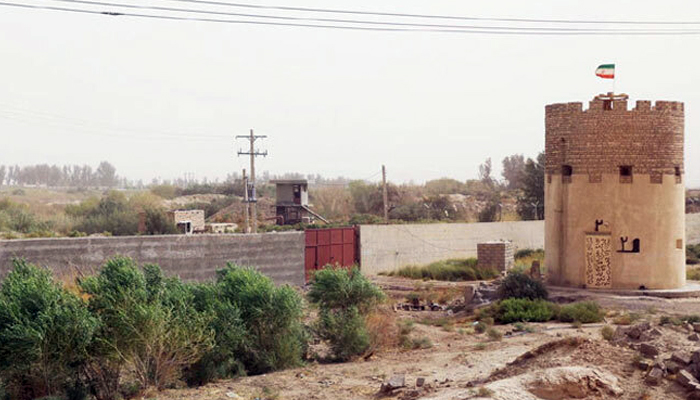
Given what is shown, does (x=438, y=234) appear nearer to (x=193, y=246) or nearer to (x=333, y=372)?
(x=193, y=246)

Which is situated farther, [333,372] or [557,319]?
[557,319]

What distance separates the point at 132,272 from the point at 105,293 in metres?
0.71

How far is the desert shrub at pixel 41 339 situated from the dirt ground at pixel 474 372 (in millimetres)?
1599

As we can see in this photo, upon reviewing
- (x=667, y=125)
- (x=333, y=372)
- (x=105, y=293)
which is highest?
(x=667, y=125)

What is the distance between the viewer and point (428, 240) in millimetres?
38844

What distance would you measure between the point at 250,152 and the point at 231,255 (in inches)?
970

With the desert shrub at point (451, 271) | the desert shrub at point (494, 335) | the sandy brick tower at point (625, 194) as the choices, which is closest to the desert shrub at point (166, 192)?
the desert shrub at point (451, 271)

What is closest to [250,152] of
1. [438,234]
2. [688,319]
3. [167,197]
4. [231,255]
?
[438,234]

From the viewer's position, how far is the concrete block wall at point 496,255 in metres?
33.8

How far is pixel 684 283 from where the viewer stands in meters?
26.6

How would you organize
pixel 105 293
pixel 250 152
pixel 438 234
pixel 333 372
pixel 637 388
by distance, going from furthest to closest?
pixel 250 152, pixel 438 234, pixel 333 372, pixel 105 293, pixel 637 388

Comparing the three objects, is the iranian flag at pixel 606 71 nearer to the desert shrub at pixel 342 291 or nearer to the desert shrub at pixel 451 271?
the desert shrub at pixel 451 271

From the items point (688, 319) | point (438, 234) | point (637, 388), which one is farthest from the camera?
point (438, 234)

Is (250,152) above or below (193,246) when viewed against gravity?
above
